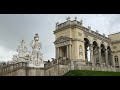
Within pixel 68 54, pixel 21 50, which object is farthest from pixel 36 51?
pixel 68 54

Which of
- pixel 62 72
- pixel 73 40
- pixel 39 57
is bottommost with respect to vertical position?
pixel 62 72

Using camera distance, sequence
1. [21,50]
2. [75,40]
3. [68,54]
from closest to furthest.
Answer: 1. [21,50]
2. [75,40]
3. [68,54]

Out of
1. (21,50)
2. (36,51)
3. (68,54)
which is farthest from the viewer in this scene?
(68,54)

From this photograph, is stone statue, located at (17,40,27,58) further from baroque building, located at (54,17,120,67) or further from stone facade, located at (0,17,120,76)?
baroque building, located at (54,17,120,67)

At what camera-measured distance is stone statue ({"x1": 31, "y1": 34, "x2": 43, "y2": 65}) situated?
79.3 feet

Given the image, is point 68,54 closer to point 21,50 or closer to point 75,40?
point 75,40

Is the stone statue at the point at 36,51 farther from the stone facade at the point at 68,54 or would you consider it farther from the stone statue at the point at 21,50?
the stone statue at the point at 21,50

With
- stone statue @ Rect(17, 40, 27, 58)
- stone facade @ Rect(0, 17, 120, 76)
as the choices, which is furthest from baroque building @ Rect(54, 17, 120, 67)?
stone statue @ Rect(17, 40, 27, 58)

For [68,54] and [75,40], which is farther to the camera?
[68,54]

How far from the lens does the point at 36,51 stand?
24.6 m

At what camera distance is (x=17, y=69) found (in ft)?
72.9
